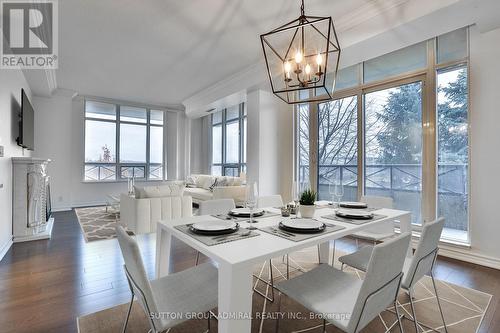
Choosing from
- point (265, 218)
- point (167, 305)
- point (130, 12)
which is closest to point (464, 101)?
point (265, 218)

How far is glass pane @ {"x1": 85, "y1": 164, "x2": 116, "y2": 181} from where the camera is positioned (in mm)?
6906

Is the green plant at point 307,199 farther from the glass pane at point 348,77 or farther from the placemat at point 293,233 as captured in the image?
the glass pane at point 348,77

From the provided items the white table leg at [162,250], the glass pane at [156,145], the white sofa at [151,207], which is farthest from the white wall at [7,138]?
the glass pane at [156,145]

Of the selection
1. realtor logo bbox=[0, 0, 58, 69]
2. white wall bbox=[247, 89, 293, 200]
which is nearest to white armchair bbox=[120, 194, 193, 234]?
white wall bbox=[247, 89, 293, 200]

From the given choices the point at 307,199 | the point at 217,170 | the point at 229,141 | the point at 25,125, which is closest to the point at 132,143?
the point at 217,170

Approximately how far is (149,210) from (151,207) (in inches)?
2.1

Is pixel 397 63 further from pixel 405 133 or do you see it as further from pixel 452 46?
pixel 405 133

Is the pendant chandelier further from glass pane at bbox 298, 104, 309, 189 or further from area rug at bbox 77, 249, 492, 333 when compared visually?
area rug at bbox 77, 249, 492, 333

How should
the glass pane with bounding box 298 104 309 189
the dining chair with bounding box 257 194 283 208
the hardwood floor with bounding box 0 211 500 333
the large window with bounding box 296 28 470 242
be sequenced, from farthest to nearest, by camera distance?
the glass pane with bounding box 298 104 309 189
the large window with bounding box 296 28 470 242
the dining chair with bounding box 257 194 283 208
the hardwood floor with bounding box 0 211 500 333

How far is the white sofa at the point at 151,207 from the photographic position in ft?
12.6

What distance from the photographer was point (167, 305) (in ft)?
4.03

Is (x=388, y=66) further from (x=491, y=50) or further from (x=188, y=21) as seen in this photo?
(x=188, y=21)

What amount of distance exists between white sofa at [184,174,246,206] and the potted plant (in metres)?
2.77

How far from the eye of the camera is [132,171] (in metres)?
7.54
